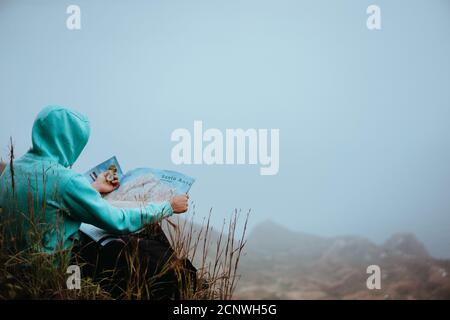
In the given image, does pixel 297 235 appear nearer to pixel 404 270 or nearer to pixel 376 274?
pixel 404 270

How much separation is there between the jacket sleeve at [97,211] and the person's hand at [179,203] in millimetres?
78

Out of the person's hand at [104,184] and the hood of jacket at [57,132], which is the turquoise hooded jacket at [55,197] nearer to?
the hood of jacket at [57,132]

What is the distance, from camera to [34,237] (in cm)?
125

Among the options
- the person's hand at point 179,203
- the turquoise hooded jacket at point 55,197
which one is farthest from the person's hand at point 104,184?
the person's hand at point 179,203

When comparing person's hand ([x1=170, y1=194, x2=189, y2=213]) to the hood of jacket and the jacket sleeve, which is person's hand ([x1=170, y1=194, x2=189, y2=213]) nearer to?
the jacket sleeve

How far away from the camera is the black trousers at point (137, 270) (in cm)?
124

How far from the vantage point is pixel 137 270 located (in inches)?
47.8

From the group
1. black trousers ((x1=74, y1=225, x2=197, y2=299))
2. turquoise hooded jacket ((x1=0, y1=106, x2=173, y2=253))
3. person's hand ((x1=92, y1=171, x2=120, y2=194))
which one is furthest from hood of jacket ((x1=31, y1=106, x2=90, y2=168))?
black trousers ((x1=74, y1=225, x2=197, y2=299))

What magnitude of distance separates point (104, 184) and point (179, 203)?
263 millimetres

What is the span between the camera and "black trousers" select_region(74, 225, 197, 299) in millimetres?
1236

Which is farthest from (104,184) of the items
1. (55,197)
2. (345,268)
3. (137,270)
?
(345,268)

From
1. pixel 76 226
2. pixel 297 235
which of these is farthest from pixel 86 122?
pixel 297 235

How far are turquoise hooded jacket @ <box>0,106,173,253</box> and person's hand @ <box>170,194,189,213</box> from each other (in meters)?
0.02

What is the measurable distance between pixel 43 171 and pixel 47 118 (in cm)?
16
